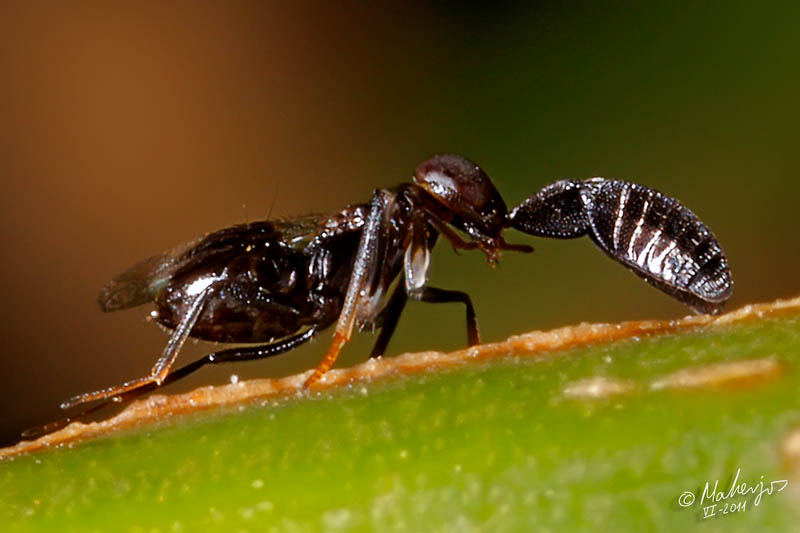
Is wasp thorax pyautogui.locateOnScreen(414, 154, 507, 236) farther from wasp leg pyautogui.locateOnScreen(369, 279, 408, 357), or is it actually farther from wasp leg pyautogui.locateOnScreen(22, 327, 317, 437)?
wasp leg pyautogui.locateOnScreen(22, 327, 317, 437)

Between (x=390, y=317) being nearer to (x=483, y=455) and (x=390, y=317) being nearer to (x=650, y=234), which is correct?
(x=650, y=234)

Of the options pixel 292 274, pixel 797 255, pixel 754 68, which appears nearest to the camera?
pixel 292 274

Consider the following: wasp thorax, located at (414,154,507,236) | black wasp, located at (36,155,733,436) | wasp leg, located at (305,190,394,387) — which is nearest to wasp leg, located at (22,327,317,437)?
black wasp, located at (36,155,733,436)

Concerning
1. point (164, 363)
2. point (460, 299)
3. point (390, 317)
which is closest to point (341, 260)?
point (390, 317)

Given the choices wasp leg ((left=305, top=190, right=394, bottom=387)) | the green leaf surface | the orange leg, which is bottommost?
the green leaf surface

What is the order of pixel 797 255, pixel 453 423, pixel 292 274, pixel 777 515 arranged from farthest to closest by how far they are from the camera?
pixel 797 255 → pixel 292 274 → pixel 453 423 → pixel 777 515

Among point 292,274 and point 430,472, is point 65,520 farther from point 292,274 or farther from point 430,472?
point 292,274

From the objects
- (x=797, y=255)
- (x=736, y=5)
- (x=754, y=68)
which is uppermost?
(x=736, y=5)

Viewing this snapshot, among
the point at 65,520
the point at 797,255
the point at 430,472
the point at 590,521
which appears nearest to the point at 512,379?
the point at 430,472
